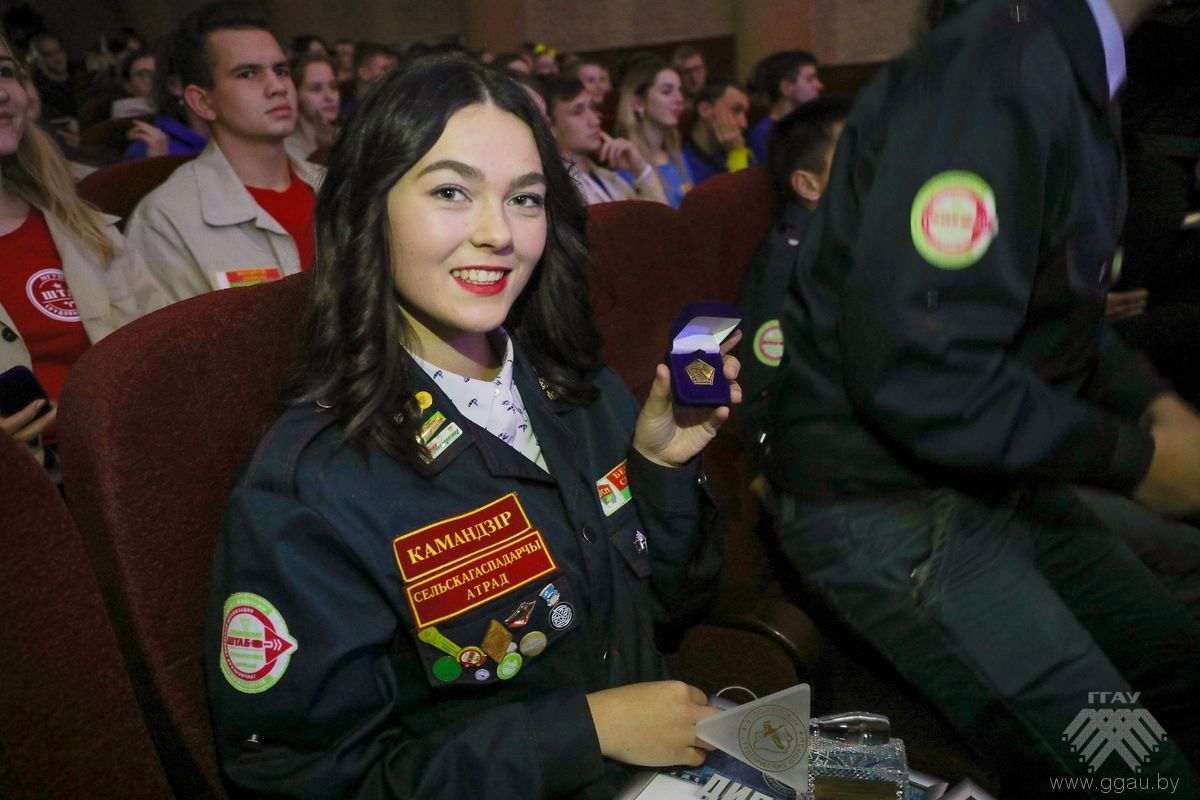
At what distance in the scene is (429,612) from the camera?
1.01 m

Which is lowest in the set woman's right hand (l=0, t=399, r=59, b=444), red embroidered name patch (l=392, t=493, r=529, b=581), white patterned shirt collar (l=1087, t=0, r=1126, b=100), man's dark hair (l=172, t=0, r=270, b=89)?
red embroidered name patch (l=392, t=493, r=529, b=581)

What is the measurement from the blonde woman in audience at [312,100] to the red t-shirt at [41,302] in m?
2.37

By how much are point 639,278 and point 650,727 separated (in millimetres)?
1112

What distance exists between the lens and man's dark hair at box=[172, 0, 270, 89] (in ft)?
8.60

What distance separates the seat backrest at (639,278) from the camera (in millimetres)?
1827

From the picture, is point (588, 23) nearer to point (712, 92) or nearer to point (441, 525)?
point (712, 92)

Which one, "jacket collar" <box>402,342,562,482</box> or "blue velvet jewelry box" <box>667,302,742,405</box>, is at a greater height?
"blue velvet jewelry box" <box>667,302,742,405</box>

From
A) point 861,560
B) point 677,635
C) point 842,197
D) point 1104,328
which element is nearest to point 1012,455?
point 861,560

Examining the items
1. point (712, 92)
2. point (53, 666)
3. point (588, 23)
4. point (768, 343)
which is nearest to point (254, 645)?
point (53, 666)

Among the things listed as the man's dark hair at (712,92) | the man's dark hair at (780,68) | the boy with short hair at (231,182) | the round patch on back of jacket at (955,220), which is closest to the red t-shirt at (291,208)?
the boy with short hair at (231,182)

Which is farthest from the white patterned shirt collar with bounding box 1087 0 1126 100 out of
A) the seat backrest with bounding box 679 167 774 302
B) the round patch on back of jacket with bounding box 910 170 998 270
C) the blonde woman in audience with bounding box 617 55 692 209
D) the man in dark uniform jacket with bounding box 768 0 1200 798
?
the blonde woman in audience with bounding box 617 55 692 209

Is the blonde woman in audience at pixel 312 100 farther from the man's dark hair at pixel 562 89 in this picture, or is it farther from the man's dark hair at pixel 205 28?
the man's dark hair at pixel 205 28

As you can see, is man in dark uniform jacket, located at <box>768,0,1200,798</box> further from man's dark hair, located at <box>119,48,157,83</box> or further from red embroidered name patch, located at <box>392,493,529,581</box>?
man's dark hair, located at <box>119,48,157,83</box>

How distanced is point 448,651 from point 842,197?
0.68 metres
